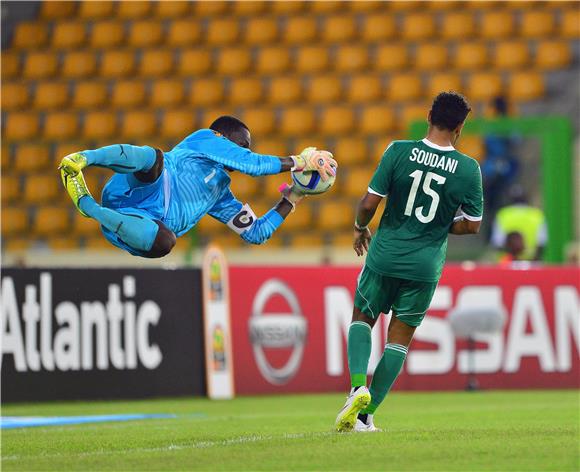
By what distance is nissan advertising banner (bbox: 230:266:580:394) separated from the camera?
44.3 feet

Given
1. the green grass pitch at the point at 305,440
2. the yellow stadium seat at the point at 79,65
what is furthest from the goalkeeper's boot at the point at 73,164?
the yellow stadium seat at the point at 79,65

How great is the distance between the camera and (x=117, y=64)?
2128cm

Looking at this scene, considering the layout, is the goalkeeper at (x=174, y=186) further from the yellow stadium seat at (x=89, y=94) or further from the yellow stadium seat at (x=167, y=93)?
the yellow stadium seat at (x=89, y=94)

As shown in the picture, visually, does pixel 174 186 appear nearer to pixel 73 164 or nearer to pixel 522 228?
pixel 73 164

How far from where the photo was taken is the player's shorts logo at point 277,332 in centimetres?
1347

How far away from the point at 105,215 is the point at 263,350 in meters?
6.18

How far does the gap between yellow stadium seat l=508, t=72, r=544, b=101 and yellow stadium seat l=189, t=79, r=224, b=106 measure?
193 inches

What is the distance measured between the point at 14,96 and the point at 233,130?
13845 mm

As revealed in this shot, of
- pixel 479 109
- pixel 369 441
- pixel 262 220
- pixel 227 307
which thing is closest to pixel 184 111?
pixel 479 109

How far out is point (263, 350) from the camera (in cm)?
1344

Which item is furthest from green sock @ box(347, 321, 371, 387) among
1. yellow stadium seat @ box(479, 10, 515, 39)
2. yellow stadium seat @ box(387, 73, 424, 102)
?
yellow stadium seat @ box(479, 10, 515, 39)

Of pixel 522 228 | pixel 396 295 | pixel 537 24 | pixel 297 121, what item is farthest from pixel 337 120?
pixel 396 295

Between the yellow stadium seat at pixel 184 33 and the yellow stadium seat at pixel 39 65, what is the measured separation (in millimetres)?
2076

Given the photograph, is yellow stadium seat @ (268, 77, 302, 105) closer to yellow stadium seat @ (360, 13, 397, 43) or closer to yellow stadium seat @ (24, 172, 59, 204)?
yellow stadium seat @ (360, 13, 397, 43)
